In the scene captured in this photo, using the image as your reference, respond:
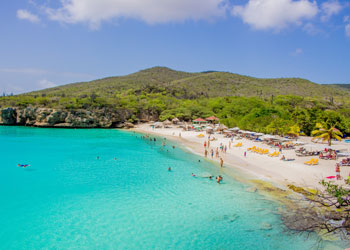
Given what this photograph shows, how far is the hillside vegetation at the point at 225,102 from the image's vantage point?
43.6 meters

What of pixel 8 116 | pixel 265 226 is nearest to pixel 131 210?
pixel 265 226

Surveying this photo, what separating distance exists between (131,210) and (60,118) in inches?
2233

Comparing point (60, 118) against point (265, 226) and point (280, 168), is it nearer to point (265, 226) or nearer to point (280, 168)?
point (280, 168)

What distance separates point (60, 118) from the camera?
62.6 metres

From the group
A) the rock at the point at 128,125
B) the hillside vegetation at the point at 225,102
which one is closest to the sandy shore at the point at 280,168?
the hillside vegetation at the point at 225,102

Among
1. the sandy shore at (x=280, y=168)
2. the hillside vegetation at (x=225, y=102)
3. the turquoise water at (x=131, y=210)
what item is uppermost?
the hillside vegetation at (x=225, y=102)

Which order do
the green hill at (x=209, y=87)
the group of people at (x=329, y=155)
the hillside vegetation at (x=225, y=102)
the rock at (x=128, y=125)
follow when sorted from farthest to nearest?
the green hill at (x=209, y=87) < the rock at (x=128, y=125) < the hillside vegetation at (x=225, y=102) < the group of people at (x=329, y=155)

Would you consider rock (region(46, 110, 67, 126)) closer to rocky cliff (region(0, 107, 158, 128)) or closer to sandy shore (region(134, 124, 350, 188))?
rocky cliff (region(0, 107, 158, 128))

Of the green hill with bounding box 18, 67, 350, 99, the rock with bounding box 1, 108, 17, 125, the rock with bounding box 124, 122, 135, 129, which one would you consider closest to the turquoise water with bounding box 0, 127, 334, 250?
the rock with bounding box 124, 122, 135, 129

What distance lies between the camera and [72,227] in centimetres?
1234

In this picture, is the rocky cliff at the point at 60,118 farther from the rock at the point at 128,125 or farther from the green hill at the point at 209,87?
the green hill at the point at 209,87

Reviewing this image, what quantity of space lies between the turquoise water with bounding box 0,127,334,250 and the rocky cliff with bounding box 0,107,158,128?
1572 inches

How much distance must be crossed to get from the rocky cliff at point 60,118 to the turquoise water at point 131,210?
39.9m

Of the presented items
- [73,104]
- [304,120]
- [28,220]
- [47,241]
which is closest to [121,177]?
[28,220]
